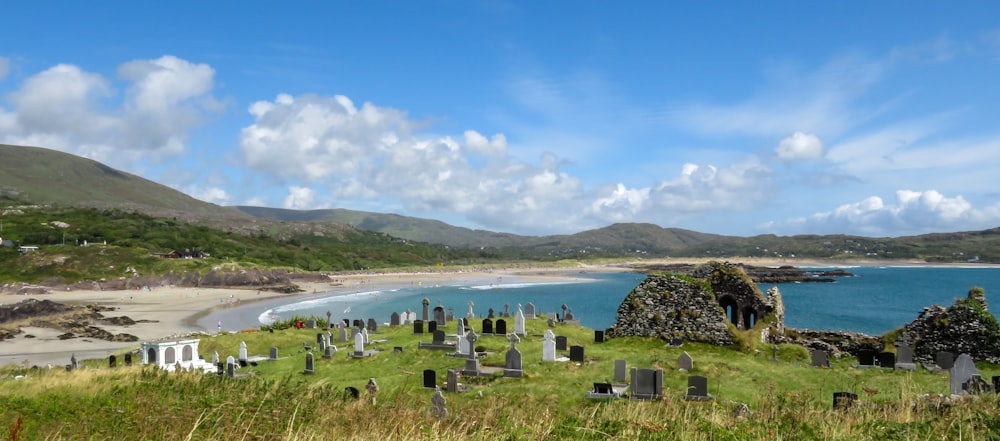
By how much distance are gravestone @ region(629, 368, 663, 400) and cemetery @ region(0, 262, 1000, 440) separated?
0.09 feet

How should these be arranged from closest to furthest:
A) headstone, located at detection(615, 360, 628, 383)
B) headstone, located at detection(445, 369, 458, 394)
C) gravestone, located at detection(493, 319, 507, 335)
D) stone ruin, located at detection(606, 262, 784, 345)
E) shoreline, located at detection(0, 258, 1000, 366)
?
1. headstone, located at detection(445, 369, 458, 394)
2. headstone, located at detection(615, 360, 628, 383)
3. stone ruin, located at detection(606, 262, 784, 345)
4. gravestone, located at detection(493, 319, 507, 335)
5. shoreline, located at detection(0, 258, 1000, 366)

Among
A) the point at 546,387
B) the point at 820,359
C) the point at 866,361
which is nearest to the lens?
the point at 546,387

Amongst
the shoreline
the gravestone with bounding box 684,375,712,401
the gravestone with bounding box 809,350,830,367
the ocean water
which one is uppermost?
the gravestone with bounding box 684,375,712,401

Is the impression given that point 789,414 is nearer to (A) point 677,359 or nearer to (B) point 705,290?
(A) point 677,359

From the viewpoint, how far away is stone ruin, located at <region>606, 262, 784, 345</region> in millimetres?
24031

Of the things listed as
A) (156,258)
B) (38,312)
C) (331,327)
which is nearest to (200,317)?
(38,312)

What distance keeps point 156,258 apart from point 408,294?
45462mm

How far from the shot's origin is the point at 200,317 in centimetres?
6134

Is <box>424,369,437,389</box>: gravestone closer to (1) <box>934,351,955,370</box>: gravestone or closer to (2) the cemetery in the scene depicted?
(2) the cemetery

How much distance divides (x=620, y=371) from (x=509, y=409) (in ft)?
30.4

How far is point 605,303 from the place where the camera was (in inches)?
3196

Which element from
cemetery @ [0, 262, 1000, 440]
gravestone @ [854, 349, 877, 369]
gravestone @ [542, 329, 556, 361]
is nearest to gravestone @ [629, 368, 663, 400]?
cemetery @ [0, 262, 1000, 440]

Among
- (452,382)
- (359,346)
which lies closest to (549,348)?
(452,382)

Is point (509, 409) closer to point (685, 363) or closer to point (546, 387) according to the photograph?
point (546, 387)
